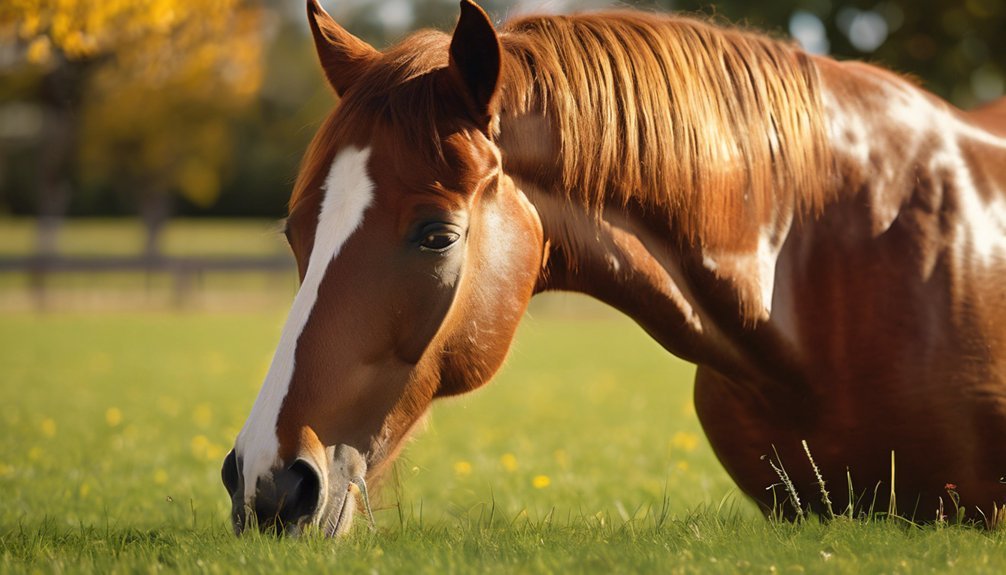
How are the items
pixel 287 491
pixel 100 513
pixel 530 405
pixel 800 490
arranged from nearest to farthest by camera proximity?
pixel 287 491 < pixel 800 490 < pixel 100 513 < pixel 530 405

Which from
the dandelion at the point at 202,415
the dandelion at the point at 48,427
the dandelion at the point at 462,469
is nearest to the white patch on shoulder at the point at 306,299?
the dandelion at the point at 462,469

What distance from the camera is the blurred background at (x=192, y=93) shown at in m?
8.22

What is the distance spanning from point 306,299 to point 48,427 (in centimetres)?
653

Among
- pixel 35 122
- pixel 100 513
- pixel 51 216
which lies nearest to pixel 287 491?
pixel 100 513

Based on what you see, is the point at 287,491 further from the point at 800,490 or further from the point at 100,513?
the point at 100,513

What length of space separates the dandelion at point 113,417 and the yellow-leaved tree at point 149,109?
6.85 m

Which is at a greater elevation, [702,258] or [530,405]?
[702,258]

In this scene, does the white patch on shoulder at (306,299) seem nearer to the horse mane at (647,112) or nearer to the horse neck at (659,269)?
the horse mane at (647,112)

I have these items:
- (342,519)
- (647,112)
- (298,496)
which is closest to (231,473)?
(298,496)

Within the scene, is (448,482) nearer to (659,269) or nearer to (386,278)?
(659,269)

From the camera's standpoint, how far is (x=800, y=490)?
336 centimetres

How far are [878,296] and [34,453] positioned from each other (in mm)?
5612

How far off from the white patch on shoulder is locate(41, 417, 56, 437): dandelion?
614 centimetres

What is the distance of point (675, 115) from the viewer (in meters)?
3.01
